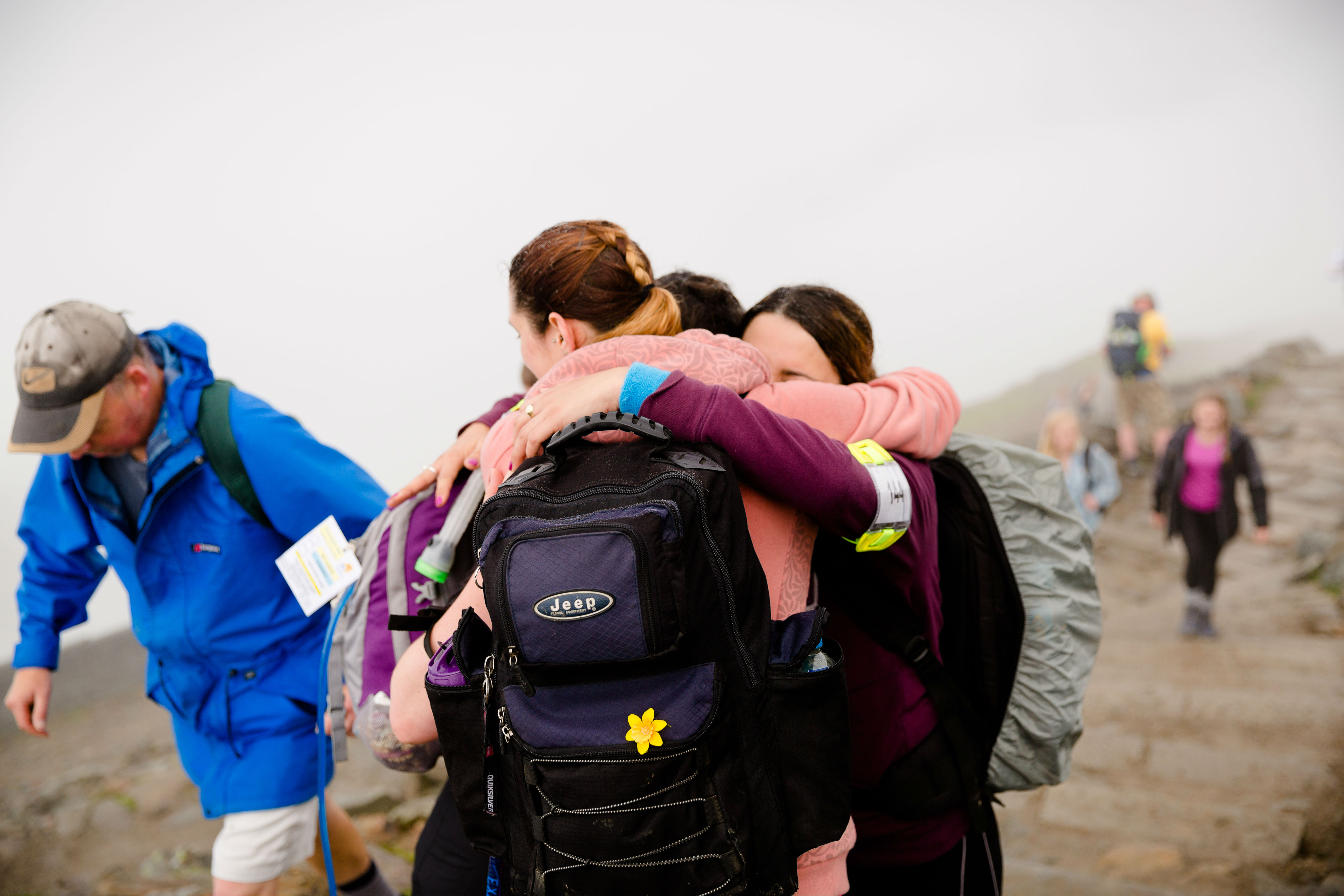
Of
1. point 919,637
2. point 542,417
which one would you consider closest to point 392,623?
point 542,417

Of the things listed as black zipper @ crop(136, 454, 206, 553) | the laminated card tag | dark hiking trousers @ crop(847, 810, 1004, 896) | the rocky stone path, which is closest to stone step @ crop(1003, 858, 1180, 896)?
the rocky stone path

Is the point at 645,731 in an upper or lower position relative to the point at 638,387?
lower

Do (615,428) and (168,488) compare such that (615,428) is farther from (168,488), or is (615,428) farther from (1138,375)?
(1138,375)

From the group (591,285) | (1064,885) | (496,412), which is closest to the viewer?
(591,285)

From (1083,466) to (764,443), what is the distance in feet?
17.0

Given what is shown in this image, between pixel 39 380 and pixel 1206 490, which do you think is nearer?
pixel 39 380

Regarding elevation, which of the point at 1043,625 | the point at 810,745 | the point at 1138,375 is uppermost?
the point at 810,745

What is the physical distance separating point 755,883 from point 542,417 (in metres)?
0.69

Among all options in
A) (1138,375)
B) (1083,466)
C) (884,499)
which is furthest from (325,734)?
(1138,375)

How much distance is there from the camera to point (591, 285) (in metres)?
1.28

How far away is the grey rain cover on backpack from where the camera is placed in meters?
1.53

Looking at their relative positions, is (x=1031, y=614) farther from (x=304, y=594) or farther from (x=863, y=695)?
(x=304, y=594)

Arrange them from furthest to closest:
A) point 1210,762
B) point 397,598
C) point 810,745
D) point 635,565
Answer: point 1210,762 → point 397,598 → point 810,745 → point 635,565

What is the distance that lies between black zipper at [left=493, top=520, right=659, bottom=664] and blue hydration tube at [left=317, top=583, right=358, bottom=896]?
2.91 ft
